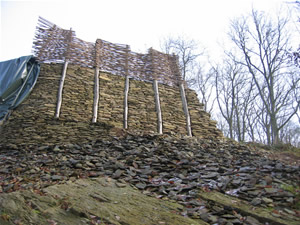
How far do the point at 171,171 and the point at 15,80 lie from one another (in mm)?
4958

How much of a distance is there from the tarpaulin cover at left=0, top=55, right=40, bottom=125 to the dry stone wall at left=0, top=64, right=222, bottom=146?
187mm

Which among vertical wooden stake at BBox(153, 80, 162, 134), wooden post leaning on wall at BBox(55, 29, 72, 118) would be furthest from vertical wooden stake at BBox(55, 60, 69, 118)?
vertical wooden stake at BBox(153, 80, 162, 134)

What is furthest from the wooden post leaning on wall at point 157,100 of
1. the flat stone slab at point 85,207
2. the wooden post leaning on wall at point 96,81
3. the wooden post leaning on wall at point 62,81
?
the flat stone slab at point 85,207

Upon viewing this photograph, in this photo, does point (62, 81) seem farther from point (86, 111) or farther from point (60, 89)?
point (86, 111)

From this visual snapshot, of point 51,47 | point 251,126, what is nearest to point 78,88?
point 51,47

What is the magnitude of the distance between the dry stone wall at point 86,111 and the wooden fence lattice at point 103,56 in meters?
0.27

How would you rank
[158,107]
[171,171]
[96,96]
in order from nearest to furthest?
1. [171,171]
2. [96,96]
3. [158,107]

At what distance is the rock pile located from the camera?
3176 millimetres

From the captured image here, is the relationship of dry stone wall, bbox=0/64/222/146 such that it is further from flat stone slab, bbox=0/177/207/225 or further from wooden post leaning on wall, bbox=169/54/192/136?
flat stone slab, bbox=0/177/207/225

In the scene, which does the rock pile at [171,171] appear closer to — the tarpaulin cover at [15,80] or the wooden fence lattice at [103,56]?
the tarpaulin cover at [15,80]

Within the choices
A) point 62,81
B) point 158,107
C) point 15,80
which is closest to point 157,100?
point 158,107

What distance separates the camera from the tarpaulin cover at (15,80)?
652cm

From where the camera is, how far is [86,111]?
22.2 feet


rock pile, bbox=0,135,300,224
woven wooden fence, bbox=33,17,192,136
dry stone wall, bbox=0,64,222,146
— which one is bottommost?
rock pile, bbox=0,135,300,224
